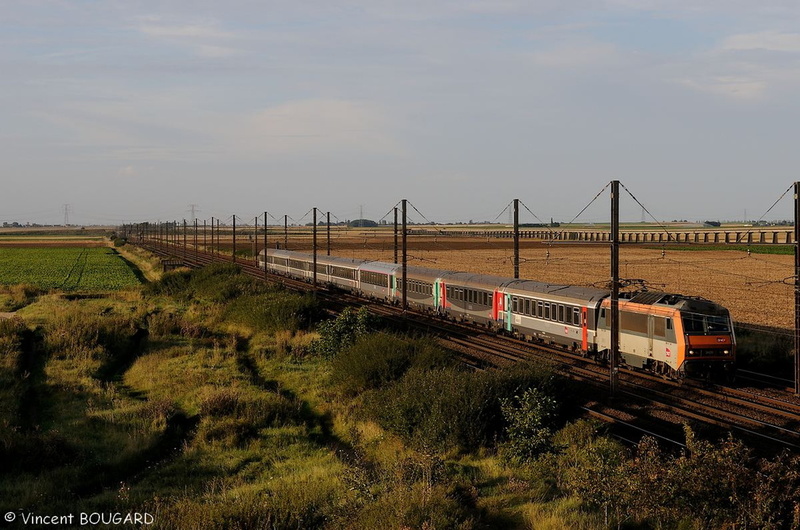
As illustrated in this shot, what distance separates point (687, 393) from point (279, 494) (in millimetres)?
15164

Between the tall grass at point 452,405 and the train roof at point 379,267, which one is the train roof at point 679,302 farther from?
the train roof at point 379,267

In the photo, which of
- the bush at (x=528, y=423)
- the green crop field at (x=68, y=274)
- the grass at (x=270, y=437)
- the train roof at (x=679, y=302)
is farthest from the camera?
the green crop field at (x=68, y=274)

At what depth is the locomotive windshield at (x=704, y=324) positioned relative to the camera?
23203 mm

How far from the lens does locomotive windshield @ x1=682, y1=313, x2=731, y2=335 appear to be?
2320cm

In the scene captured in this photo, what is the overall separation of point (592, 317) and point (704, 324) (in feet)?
17.3

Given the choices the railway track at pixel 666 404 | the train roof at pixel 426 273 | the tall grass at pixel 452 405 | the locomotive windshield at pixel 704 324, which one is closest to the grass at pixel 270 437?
the tall grass at pixel 452 405

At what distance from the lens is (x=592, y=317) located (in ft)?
92.0

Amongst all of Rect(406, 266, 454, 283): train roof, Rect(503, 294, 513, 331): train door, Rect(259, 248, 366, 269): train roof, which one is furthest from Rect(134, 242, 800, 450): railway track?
Rect(259, 248, 366, 269): train roof

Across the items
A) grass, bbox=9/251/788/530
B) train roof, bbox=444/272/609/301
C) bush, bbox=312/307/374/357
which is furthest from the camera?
bush, bbox=312/307/374/357

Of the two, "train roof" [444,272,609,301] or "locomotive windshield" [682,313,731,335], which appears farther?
"train roof" [444,272,609,301]

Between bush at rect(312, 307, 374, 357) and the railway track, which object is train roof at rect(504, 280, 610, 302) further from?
bush at rect(312, 307, 374, 357)

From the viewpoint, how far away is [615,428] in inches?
730

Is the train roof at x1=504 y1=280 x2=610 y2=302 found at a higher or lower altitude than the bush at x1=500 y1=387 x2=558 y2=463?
higher

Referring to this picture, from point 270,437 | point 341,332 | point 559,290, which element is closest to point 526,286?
point 559,290
